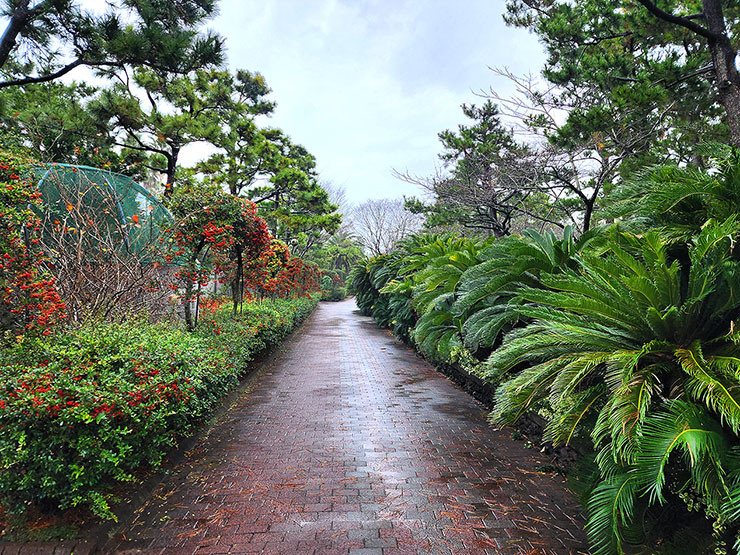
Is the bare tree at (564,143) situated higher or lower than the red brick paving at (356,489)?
higher

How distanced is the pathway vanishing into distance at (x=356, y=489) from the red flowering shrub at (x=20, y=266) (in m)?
2.07

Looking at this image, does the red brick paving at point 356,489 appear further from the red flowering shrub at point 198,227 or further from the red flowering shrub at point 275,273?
the red flowering shrub at point 275,273

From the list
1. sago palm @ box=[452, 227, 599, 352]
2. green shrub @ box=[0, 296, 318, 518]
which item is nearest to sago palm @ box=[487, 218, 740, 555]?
sago palm @ box=[452, 227, 599, 352]

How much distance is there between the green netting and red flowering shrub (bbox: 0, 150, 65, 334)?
1.49ft

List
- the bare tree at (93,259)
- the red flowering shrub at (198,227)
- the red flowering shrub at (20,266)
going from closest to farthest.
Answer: the red flowering shrub at (20,266), the bare tree at (93,259), the red flowering shrub at (198,227)

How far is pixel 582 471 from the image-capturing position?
101 inches

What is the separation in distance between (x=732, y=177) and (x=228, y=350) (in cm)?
561

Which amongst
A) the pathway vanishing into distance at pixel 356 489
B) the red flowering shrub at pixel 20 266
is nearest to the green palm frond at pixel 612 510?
the pathway vanishing into distance at pixel 356 489

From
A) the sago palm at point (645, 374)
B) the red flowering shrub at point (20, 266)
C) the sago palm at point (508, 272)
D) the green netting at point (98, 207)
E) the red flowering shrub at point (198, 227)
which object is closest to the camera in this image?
the sago palm at point (645, 374)

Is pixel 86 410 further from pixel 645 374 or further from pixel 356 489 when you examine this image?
pixel 645 374

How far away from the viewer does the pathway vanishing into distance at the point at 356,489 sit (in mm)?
Result: 2543

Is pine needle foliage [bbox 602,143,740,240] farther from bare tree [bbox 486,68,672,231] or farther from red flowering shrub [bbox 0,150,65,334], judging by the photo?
red flowering shrub [bbox 0,150,65,334]

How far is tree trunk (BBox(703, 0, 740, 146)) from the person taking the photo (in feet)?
15.9

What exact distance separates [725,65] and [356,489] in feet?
21.0
